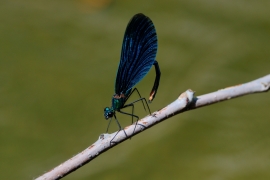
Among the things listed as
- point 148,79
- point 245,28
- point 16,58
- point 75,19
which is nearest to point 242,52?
point 245,28

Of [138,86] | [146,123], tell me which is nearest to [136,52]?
[146,123]

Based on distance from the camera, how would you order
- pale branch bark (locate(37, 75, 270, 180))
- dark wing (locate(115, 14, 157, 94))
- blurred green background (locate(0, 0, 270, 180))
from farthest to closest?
1. blurred green background (locate(0, 0, 270, 180))
2. dark wing (locate(115, 14, 157, 94))
3. pale branch bark (locate(37, 75, 270, 180))

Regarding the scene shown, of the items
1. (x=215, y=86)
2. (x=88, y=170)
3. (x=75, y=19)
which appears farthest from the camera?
(x=75, y=19)

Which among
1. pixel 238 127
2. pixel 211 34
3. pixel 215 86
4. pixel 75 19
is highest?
pixel 75 19

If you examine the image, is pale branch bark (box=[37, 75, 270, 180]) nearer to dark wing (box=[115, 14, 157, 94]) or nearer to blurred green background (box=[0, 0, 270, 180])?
dark wing (box=[115, 14, 157, 94])

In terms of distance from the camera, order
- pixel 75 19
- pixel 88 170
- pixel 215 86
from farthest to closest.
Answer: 1. pixel 75 19
2. pixel 215 86
3. pixel 88 170

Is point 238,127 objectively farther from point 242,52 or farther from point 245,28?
point 245,28

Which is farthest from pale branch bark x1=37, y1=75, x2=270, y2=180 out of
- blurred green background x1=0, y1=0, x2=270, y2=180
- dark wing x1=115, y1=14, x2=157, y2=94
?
blurred green background x1=0, y1=0, x2=270, y2=180
